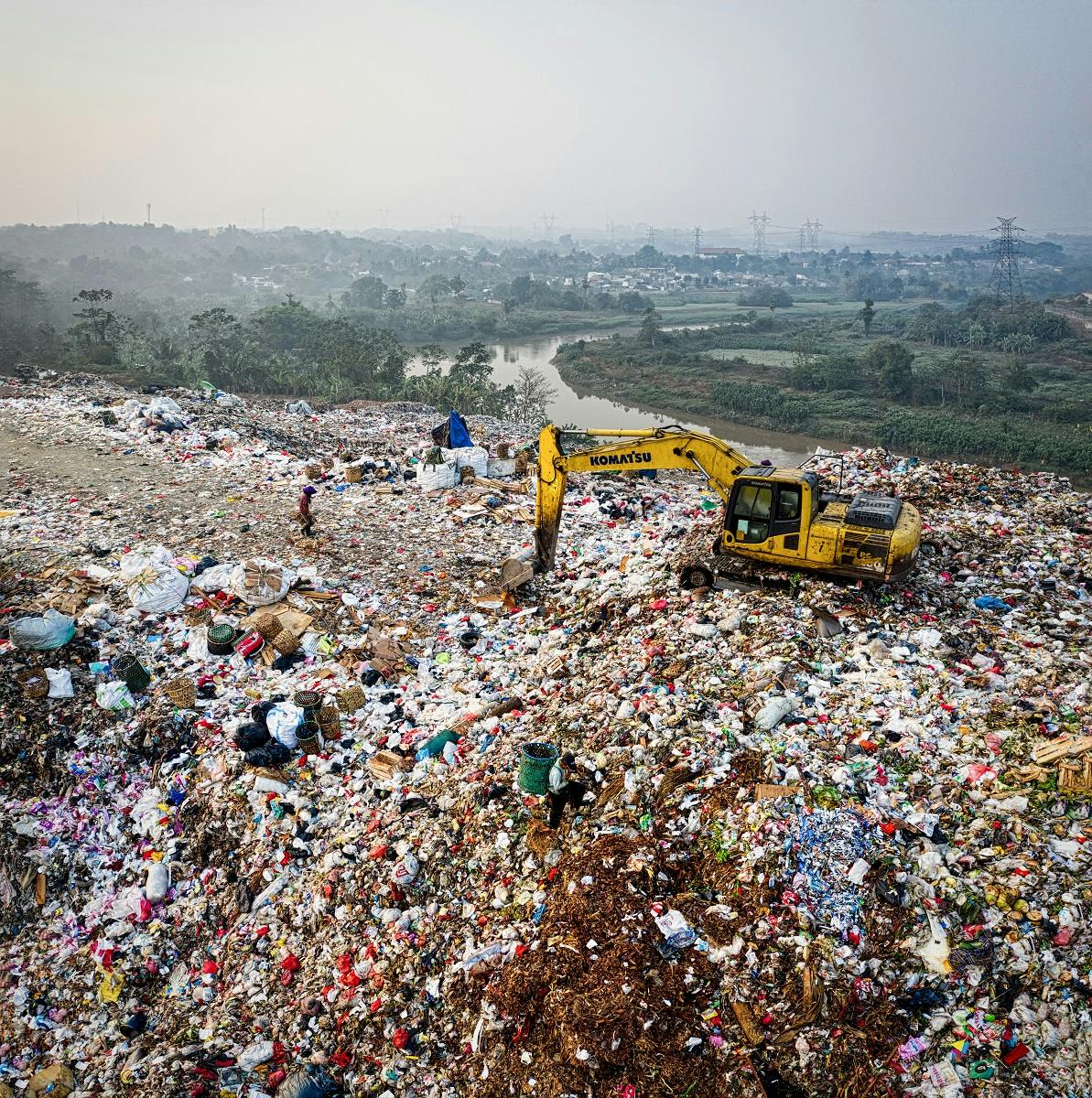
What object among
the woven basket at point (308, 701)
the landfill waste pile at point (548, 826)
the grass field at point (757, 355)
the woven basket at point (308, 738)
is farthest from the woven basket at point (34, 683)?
the grass field at point (757, 355)

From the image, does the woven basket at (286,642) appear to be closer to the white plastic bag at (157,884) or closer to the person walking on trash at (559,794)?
the white plastic bag at (157,884)

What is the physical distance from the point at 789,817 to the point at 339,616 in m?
4.69

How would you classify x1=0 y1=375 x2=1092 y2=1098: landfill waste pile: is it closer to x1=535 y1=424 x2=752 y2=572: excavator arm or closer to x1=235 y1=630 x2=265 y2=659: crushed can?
x1=235 y1=630 x2=265 y2=659: crushed can

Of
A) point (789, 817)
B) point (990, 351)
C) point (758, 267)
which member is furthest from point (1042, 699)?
point (758, 267)

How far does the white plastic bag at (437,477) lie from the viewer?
10.8 meters

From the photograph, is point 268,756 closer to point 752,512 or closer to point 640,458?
point 640,458

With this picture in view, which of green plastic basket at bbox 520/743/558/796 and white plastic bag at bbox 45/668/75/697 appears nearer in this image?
green plastic basket at bbox 520/743/558/796

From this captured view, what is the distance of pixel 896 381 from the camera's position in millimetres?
27688

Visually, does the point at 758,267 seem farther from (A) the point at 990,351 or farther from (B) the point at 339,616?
(B) the point at 339,616

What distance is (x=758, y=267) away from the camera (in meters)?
98.9

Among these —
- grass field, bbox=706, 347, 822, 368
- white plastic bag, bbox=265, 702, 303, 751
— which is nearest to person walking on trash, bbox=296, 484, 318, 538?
white plastic bag, bbox=265, 702, 303, 751

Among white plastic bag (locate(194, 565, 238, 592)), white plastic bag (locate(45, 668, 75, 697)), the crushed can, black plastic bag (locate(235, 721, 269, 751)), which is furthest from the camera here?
white plastic bag (locate(194, 565, 238, 592))

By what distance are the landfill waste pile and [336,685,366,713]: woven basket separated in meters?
0.02

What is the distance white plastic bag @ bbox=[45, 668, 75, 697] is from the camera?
568 cm
